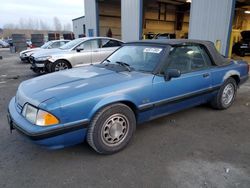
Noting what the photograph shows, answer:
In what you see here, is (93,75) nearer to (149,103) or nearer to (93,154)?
(149,103)

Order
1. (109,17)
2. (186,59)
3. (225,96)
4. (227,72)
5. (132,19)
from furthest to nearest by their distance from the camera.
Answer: (109,17)
(132,19)
(225,96)
(227,72)
(186,59)

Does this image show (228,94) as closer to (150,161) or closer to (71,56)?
(150,161)

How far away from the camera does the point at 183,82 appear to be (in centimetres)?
341

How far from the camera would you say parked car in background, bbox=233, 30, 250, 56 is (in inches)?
515

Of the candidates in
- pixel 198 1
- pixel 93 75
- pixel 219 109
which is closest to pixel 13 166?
pixel 93 75

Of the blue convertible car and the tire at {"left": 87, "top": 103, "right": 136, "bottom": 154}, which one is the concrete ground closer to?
the tire at {"left": 87, "top": 103, "right": 136, "bottom": 154}

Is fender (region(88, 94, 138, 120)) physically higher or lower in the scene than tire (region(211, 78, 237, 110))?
higher

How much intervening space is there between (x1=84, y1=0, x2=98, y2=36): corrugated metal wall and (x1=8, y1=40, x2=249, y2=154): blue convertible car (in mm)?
12104

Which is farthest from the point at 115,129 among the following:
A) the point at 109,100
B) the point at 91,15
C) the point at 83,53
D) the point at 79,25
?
the point at 79,25

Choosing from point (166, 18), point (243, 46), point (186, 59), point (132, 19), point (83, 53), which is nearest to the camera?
point (186, 59)

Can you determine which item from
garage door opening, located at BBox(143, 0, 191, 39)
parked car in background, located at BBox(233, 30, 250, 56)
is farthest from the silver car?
garage door opening, located at BBox(143, 0, 191, 39)

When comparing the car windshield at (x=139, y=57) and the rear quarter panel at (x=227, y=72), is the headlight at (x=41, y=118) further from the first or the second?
the rear quarter panel at (x=227, y=72)

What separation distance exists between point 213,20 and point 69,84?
766cm

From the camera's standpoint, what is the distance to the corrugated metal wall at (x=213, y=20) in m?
8.01
